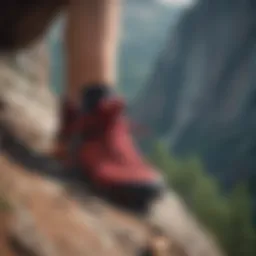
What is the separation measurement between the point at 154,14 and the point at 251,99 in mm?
131

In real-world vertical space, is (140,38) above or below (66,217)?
above

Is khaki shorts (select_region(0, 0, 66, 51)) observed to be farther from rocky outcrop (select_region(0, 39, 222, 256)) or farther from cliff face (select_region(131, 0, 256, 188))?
cliff face (select_region(131, 0, 256, 188))

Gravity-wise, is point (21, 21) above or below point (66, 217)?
above

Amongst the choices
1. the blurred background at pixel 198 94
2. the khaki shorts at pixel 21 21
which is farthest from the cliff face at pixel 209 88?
the khaki shorts at pixel 21 21

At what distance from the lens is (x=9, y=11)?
0.64 metres

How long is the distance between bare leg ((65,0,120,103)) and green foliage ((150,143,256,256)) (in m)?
0.10

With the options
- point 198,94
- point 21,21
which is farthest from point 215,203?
point 21,21

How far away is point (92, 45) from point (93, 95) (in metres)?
0.05

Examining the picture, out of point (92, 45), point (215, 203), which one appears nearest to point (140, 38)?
point (92, 45)

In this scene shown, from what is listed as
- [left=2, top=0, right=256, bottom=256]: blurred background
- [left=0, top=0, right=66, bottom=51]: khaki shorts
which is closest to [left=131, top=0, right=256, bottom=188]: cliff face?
[left=2, top=0, right=256, bottom=256]: blurred background

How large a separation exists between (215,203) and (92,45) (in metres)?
0.21

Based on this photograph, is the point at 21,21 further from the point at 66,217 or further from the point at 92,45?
the point at 66,217

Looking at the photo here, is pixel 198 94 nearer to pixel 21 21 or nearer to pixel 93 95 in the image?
pixel 93 95

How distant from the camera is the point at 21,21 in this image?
634 millimetres
